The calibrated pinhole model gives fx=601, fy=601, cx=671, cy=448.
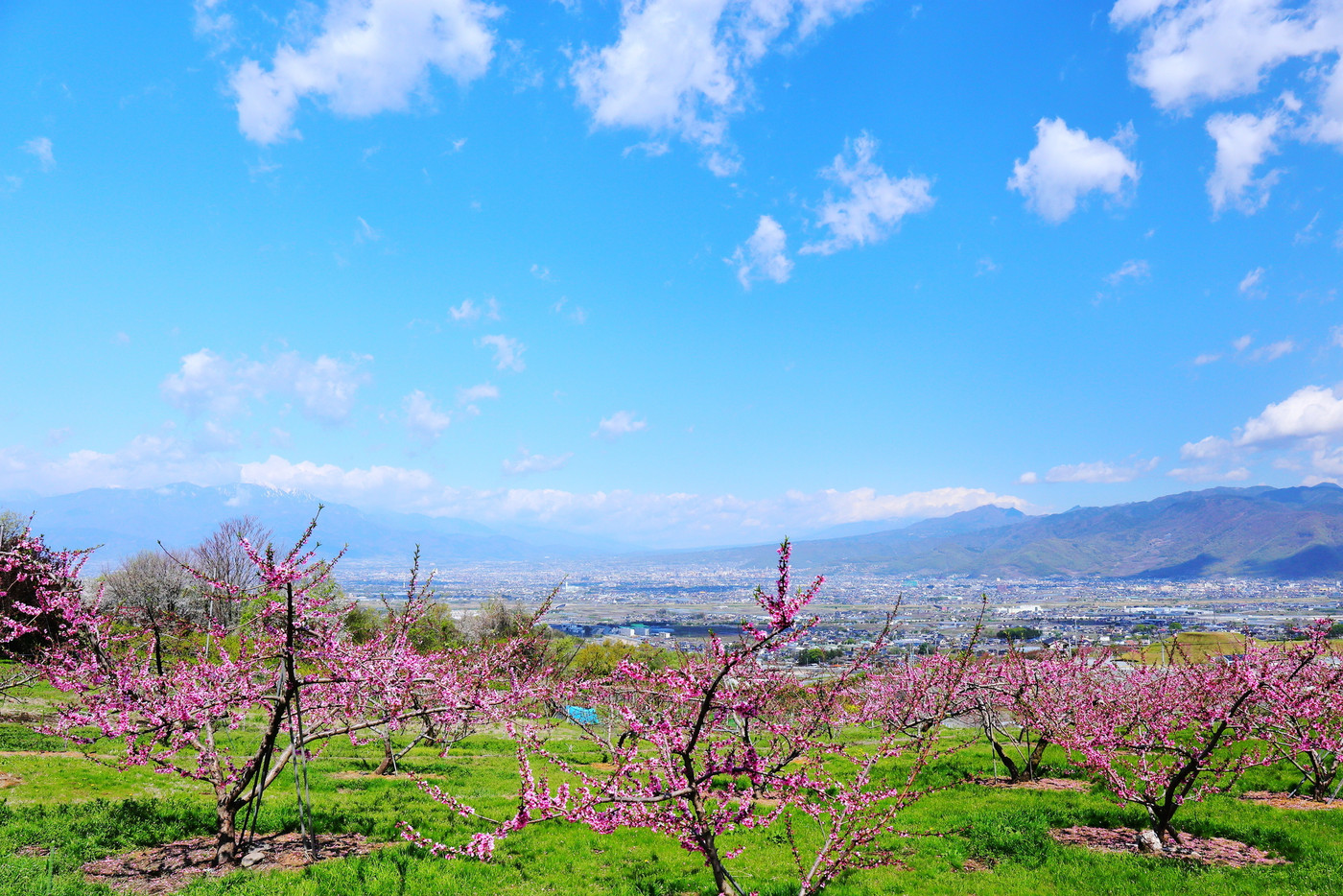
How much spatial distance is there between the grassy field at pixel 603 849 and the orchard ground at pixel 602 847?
0.10ft

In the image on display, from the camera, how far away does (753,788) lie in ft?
19.5

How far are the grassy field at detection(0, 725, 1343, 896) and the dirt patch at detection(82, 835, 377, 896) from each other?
319 mm

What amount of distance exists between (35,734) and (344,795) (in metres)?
12.1

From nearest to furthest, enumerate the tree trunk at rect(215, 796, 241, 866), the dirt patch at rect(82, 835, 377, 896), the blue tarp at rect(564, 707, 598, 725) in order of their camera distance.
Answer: the blue tarp at rect(564, 707, 598, 725), the dirt patch at rect(82, 835, 377, 896), the tree trunk at rect(215, 796, 241, 866)

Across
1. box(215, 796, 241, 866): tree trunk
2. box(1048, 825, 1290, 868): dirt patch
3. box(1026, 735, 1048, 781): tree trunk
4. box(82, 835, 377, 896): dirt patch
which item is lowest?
box(1026, 735, 1048, 781): tree trunk

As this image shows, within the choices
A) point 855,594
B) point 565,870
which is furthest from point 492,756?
point 855,594

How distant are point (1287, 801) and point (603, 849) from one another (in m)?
13.4

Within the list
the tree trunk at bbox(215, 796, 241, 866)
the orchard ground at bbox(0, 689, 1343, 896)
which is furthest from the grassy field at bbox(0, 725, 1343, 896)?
the tree trunk at bbox(215, 796, 241, 866)

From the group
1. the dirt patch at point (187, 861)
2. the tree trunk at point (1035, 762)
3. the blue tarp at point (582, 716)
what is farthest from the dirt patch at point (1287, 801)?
the dirt patch at point (187, 861)

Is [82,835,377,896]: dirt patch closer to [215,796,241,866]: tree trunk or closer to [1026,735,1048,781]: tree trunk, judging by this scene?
[215,796,241,866]: tree trunk

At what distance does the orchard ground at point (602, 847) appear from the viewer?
7.68m

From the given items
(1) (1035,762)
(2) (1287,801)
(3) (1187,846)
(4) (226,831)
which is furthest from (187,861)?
(2) (1287,801)

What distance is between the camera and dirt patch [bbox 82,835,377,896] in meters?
7.50

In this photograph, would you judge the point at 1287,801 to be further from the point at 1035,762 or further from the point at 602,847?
the point at 602,847
